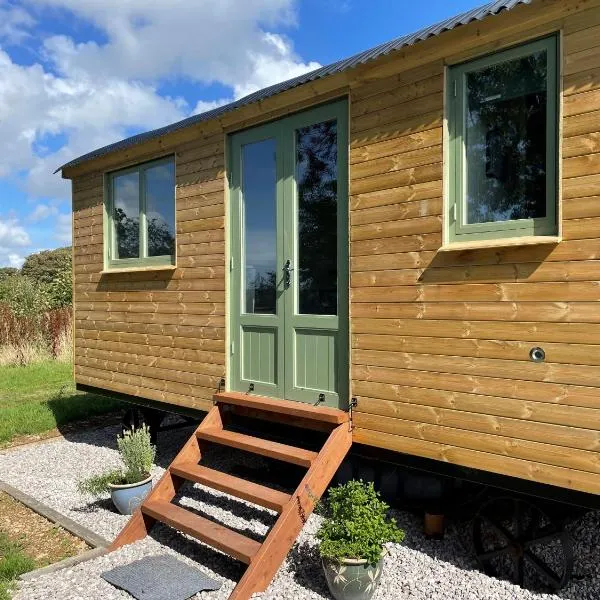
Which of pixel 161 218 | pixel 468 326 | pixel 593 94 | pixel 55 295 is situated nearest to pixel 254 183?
pixel 161 218

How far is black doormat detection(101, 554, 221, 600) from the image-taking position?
3.35 metres

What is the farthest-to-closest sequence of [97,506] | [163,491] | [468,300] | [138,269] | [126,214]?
[126,214]
[138,269]
[97,506]
[163,491]
[468,300]

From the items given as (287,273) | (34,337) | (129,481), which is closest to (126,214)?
(287,273)

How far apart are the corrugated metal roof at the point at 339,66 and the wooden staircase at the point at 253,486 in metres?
2.55

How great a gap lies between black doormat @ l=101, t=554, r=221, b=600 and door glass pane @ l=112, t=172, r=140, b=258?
11.5 ft

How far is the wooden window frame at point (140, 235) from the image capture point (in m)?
5.85

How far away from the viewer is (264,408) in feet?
14.8

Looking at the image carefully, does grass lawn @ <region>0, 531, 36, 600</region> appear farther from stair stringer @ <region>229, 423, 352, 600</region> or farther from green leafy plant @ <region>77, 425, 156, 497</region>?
stair stringer @ <region>229, 423, 352, 600</region>

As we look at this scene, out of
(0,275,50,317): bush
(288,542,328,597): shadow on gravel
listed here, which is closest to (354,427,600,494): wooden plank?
(288,542,328,597): shadow on gravel

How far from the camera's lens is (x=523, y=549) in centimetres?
346

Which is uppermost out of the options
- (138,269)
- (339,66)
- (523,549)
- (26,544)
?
(339,66)

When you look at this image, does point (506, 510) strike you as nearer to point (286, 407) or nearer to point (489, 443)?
point (489, 443)

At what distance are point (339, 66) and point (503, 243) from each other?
200 cm

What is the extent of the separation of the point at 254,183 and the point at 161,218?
4.94 feet
